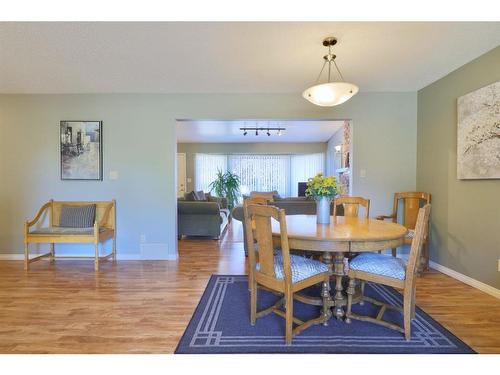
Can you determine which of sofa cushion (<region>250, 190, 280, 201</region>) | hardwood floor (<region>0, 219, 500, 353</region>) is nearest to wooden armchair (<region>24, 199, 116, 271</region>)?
hardwood floor (<region>0, 219, 500, 353</region>)

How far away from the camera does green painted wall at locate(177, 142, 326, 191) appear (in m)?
8.30

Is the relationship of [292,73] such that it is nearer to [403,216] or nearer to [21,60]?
[403,216]

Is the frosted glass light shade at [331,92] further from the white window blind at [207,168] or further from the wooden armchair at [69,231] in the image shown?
the white window blind at [207,168]

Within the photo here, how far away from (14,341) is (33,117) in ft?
10.5

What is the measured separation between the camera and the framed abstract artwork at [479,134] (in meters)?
2.38

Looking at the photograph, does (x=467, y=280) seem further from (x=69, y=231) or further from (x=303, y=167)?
(x=303, y=167)

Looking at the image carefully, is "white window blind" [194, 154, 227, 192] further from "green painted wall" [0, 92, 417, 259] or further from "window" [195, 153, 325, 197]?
"green painted wall" [0, 92, 417, 259]

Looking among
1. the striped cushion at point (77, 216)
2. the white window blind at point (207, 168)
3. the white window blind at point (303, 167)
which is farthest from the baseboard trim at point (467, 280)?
the white window blind at point (207, 168)

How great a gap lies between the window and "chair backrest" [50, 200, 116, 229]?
186 inches

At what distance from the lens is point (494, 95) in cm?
238

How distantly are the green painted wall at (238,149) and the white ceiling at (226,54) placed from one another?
482 centimetres
